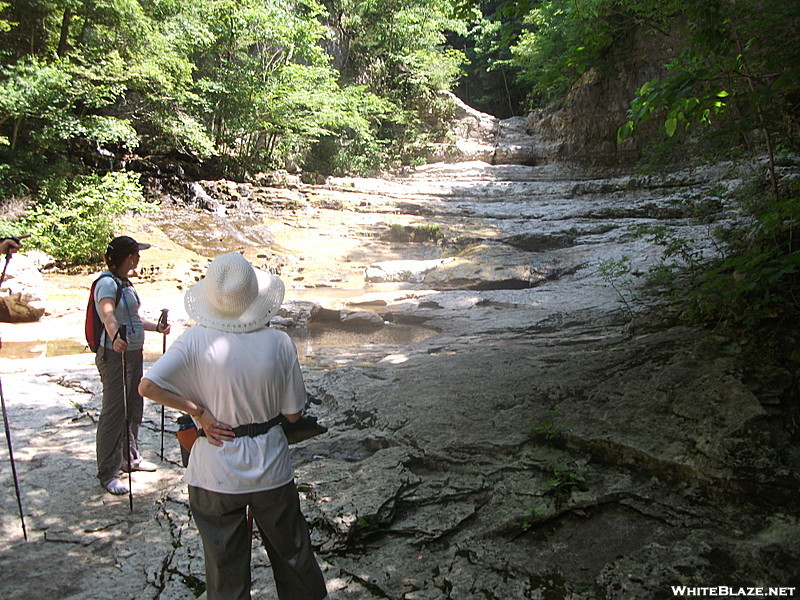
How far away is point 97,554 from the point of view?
8.59 feet

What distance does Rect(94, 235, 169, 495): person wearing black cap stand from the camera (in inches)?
126

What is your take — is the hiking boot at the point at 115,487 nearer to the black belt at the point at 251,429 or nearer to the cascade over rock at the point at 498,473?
the cascade over rock at the point at 498,473

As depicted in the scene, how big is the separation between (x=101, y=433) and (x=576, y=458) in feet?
9.40

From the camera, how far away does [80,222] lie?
11453 mm

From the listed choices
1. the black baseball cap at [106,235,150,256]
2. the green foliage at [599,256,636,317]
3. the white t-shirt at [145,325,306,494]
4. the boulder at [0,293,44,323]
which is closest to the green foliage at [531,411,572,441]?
the white t-shirt at [145,325,306,494]

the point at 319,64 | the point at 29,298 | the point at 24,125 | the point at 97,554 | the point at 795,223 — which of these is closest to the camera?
the point at 97,554

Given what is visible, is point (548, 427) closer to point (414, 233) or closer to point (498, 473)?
point (498, 473)

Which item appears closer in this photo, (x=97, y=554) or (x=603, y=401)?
(x=97, y=554)

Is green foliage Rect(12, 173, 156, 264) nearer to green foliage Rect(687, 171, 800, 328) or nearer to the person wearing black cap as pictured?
the person wearing black cap

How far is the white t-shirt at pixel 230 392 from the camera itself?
6.16 ft

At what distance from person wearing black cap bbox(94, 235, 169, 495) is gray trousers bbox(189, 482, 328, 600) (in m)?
1.64

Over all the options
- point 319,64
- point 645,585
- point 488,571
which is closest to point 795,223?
point 645,585

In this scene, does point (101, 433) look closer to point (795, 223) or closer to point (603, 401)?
point (603, 401)

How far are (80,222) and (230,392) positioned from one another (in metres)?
11.6
